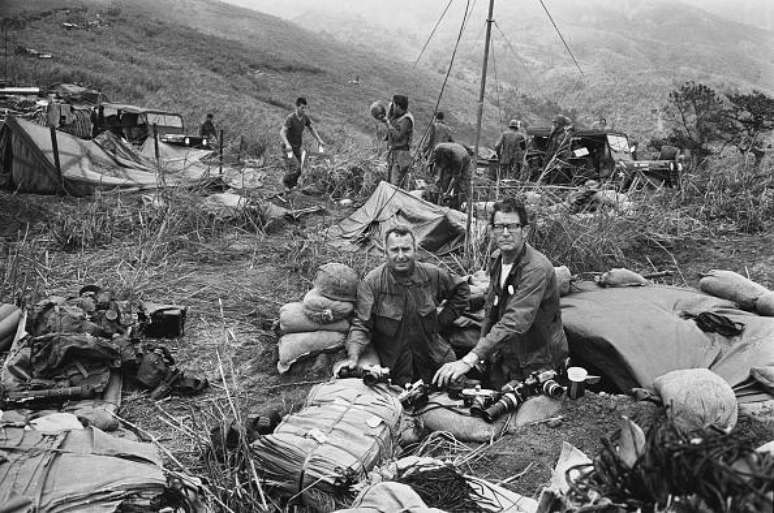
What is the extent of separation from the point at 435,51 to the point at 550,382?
226 ft

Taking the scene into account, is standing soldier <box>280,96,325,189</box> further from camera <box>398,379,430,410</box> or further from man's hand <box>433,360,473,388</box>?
man's hand <box>433,360,473,388</box>

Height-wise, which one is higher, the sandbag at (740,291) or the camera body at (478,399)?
the sandbag at (740,291)

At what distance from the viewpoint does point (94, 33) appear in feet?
95.3

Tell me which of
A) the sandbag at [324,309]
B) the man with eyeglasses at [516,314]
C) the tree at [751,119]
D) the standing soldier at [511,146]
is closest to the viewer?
the man with eyeglasses at [516,314]

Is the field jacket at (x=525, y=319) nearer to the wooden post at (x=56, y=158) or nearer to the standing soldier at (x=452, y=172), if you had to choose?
the standing soldier at (x=452, y=172)

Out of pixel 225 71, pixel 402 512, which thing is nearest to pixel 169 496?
pixel 402 512

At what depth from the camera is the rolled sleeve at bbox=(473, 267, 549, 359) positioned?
3.42m

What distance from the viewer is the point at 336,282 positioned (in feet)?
14.1

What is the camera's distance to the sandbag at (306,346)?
4.29 meters

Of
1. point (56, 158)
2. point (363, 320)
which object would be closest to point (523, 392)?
point (363, 320)

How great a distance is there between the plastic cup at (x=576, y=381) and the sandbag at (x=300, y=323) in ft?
5.45

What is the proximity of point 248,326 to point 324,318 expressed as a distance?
3.71 ft

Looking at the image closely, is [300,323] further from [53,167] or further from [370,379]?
[53,167]

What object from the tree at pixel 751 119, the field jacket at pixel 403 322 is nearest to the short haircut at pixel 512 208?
the field jacket at pixel 403 322
